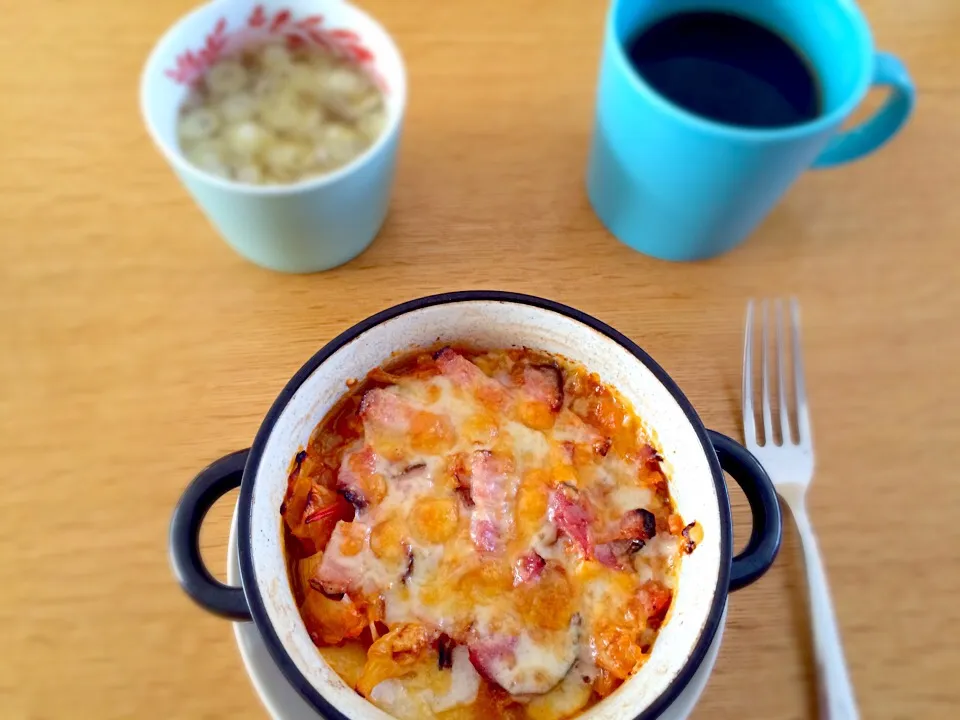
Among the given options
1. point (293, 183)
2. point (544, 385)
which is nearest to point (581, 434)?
point (544, 385)

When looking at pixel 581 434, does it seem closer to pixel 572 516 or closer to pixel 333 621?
pixel 572 516

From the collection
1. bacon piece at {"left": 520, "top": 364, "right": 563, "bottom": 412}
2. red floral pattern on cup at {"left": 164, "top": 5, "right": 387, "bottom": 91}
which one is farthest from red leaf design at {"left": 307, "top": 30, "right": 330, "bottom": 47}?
bacon piece at {"left": 520, "top": 364, "right": 563, "bottom": 412}

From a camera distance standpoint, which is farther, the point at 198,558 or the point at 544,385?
the point at 544,385

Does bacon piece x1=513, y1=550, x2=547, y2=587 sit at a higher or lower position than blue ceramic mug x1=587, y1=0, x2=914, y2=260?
lower

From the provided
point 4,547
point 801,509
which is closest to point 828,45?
point 801,509

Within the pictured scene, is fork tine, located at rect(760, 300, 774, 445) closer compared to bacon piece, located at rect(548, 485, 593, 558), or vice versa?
bacon piece, located at rect(548, 485, 593, 558)

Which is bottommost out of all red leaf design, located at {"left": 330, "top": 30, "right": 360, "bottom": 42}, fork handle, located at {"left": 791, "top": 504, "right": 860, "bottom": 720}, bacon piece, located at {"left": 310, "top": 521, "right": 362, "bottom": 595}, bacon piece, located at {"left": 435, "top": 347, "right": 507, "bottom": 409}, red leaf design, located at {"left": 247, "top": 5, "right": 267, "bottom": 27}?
fork handle, located at {"left": 791, "top": 504, "right": 860, "bottom": 720}

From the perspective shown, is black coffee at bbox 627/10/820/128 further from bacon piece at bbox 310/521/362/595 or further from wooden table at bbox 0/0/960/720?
bacon piece at bbox 310/521/362/595
